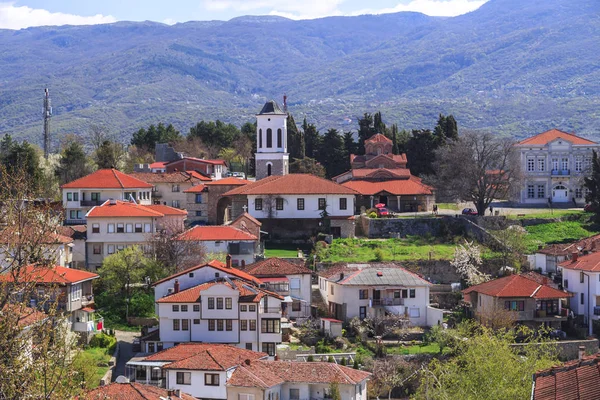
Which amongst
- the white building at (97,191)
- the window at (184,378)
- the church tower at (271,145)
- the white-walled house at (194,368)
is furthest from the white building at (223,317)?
the church tower at (271,145)

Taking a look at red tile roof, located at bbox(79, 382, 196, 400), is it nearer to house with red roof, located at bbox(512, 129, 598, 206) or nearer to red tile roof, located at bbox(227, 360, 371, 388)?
red tile roof, located at bbox(227, 360, 371, 388)

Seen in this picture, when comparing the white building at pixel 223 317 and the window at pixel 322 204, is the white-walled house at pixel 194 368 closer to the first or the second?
the white building at pixel 223 317

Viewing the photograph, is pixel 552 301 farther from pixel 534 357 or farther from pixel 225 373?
pixel 225 373

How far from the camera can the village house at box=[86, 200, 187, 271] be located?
2640 inches

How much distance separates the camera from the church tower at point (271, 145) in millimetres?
86250

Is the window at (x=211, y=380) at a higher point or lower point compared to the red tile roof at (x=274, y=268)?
lower

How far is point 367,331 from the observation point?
58500 millimetres

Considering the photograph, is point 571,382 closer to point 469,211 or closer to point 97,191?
point 97,191

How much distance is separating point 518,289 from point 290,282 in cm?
1144

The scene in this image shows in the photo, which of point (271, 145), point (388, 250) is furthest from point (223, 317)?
point (271, 145)

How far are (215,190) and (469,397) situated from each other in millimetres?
42969

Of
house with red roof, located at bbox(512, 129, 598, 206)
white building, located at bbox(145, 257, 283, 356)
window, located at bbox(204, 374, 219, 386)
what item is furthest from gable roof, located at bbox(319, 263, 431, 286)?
house with red roof, located at bbox(512, 129, 598, 206)

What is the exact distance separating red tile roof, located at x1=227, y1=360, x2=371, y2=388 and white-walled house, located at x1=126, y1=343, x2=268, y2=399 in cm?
80

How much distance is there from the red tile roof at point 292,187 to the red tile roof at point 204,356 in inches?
918
